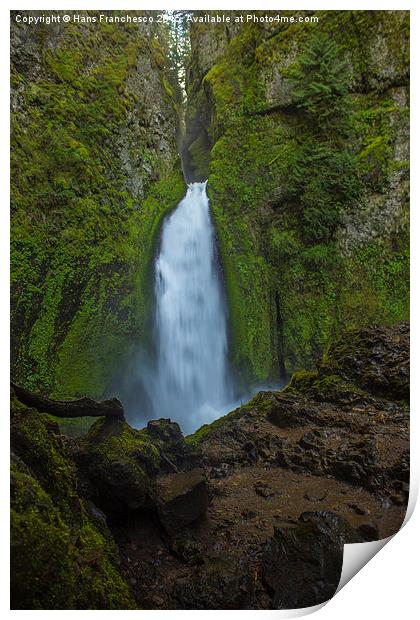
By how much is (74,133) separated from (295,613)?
4801 mm

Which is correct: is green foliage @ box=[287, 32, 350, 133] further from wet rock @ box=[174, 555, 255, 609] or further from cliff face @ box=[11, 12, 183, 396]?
wet rock @ box=[174, 555, 255, 609]

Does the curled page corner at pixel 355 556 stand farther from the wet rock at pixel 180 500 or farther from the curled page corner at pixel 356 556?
the wet rock at pixel 180 500

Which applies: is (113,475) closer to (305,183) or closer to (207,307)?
(207,307)

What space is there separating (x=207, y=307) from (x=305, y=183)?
7.44 ft

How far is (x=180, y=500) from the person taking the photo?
10.1ft

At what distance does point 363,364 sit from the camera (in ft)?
17.5

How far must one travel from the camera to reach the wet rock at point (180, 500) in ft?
9.83

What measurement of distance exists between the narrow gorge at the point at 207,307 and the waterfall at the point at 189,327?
33mm

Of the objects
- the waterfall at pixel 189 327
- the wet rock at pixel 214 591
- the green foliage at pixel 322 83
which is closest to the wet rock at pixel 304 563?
the wet rock at pixel 214 591

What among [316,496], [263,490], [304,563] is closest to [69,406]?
[263,490]

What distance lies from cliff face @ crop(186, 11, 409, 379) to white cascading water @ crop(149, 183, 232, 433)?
0.92ft

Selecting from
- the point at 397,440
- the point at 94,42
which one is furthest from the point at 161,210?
the point at 397,440
